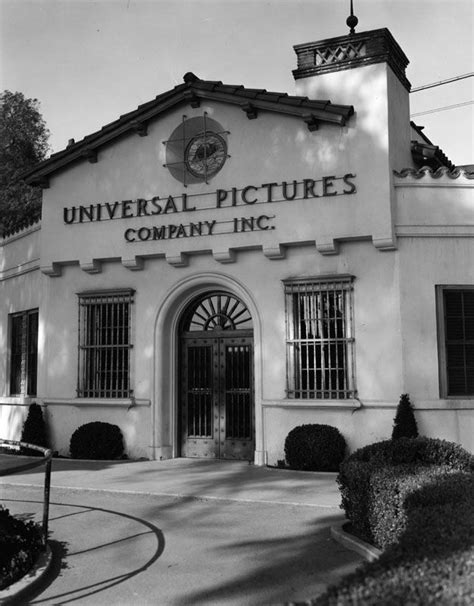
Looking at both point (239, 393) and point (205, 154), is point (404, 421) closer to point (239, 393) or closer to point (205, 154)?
point (239, 393)

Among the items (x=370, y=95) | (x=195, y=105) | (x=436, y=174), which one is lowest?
(x=436, y=174)

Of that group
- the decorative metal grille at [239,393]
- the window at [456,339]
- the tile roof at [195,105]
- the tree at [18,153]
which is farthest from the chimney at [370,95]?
the tree at [18,153]

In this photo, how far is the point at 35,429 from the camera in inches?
571

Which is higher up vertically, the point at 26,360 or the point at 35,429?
the point at 26,360

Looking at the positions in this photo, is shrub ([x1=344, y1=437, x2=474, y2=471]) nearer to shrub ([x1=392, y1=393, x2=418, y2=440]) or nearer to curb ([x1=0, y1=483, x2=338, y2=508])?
curb ([x1=0, y1=483, x2=338, y2=508])

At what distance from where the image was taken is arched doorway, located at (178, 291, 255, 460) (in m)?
13.5

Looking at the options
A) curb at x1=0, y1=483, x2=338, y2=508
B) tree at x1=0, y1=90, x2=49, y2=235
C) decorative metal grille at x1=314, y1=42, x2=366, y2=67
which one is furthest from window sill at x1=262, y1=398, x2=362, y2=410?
tree at x1=0, y1=90, x2=49, y2=235

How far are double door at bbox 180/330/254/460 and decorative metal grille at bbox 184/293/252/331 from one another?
200mm

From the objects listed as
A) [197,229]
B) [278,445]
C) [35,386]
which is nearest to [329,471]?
[278,445]

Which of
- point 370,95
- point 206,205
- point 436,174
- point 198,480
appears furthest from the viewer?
point 206,205

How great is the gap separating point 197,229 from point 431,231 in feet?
14.8

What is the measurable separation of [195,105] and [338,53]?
120 inches

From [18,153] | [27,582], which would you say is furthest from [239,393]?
[18,153]

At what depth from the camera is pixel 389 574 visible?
12.9 ft
